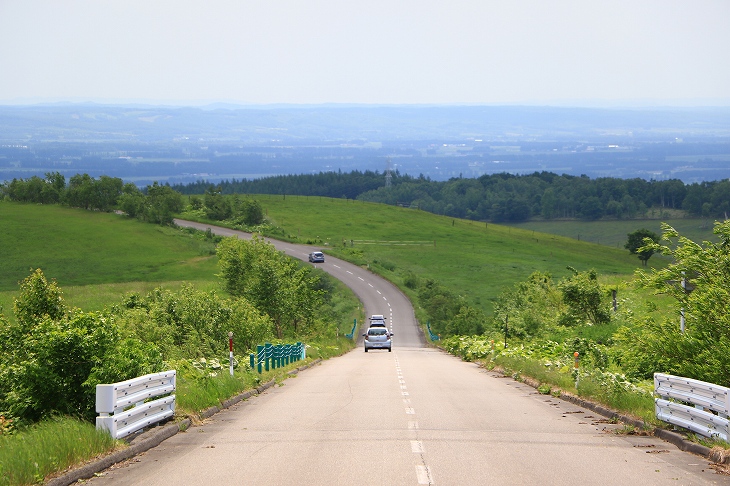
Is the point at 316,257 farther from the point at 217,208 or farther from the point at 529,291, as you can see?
the point at 529,291

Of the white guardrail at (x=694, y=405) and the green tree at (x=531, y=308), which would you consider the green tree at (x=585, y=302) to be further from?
the white guardrail at (x=694, y=405)

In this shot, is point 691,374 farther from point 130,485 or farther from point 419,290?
point 419,290

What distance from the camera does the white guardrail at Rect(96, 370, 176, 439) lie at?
422 inches

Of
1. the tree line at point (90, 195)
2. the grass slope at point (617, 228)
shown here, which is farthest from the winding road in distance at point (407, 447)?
the grass slope at point (617, 228)

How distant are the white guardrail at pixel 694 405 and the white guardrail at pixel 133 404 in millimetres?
7836

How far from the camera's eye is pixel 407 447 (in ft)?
37.0

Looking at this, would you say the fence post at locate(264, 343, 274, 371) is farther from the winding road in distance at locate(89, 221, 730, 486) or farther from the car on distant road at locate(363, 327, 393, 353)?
the car on distant road at locate(363, 327, 393, 353)

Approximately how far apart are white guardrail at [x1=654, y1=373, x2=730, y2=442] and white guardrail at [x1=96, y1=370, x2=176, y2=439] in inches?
308

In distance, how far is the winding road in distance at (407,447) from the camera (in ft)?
31.0

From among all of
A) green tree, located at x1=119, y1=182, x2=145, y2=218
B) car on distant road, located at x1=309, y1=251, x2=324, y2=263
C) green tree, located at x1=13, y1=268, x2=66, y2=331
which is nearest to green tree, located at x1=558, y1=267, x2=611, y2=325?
green tree, located at x1=13, y1=268, x2=66, y2=331

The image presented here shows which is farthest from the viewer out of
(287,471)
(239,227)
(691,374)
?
(239,227)

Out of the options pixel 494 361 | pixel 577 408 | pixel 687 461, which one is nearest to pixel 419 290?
pixel 494 361

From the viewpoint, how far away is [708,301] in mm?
14305

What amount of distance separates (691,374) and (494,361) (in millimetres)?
16523
